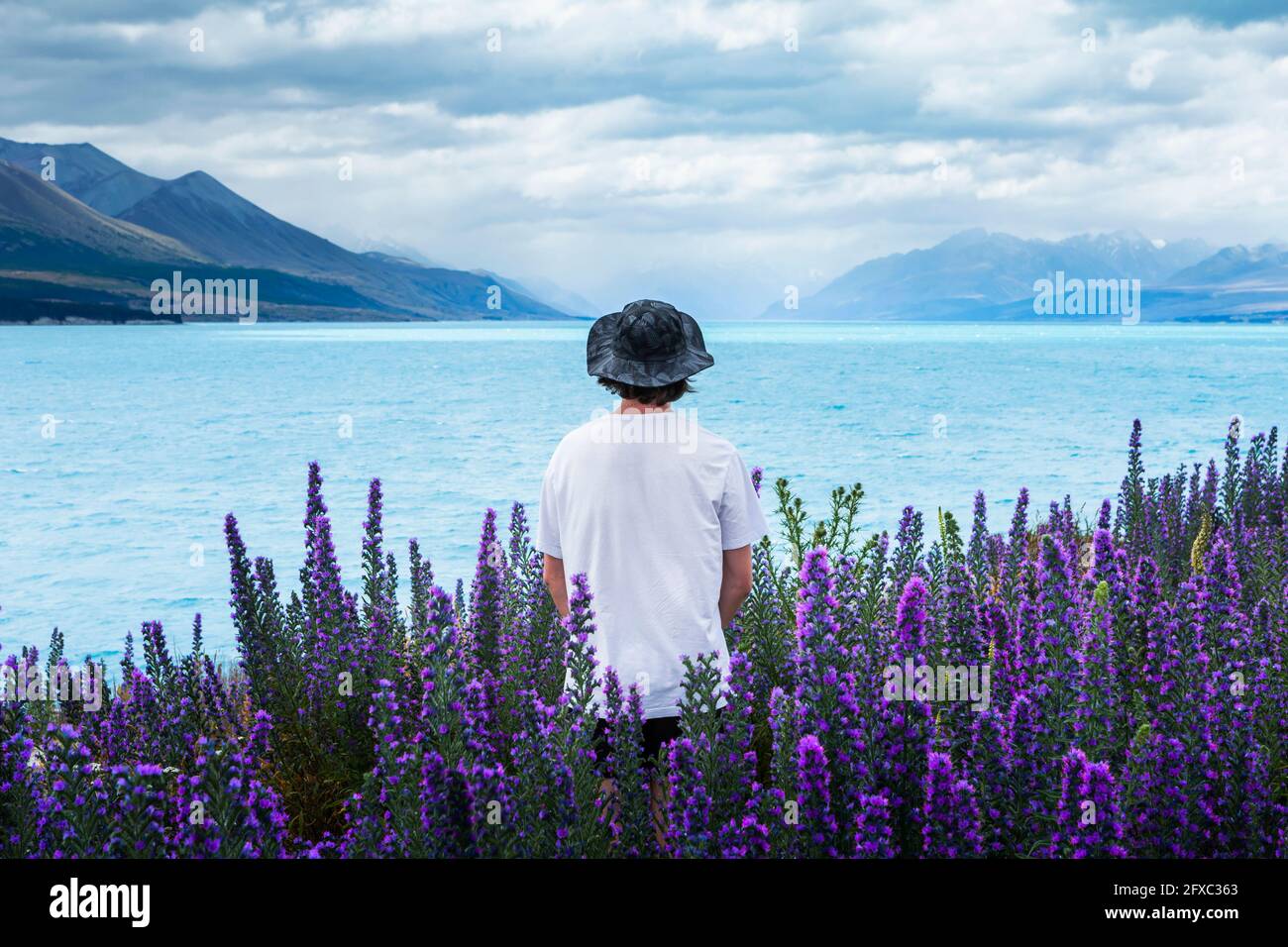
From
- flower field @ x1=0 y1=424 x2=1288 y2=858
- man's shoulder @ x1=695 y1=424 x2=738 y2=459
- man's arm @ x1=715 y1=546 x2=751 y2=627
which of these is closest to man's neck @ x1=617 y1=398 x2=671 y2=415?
man's shoulder @ x1=695 y1=424 x2=738 y2=459

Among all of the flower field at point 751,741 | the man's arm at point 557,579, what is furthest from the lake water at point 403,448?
the man's arm at point 557,579

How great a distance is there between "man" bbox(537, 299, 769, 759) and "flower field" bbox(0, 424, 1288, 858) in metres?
0.14

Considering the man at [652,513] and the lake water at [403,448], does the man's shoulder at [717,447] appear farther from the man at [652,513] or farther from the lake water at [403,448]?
the lake water at [403,448]

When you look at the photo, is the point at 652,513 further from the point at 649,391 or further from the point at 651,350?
the point at 651,350

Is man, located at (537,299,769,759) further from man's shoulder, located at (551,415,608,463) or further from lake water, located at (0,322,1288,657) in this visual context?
lake water, located at (0,322,1288,657)

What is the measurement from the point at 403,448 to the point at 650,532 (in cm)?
2975

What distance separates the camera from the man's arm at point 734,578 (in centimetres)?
368

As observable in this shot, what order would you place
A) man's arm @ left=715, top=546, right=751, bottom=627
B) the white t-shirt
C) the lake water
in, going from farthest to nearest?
the lake water
man's arm @ left=715, top=546, right=751, bottom=627
the white t-shirt

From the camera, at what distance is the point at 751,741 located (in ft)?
12.5

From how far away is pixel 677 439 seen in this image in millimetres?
3467

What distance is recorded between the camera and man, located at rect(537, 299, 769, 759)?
3.44 meters

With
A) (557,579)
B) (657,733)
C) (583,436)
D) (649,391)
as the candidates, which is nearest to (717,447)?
(649,391)
